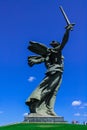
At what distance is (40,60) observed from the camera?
86.2ft

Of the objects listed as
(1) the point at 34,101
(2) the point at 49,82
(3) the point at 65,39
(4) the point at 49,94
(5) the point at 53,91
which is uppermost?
(3) the point at 65,39

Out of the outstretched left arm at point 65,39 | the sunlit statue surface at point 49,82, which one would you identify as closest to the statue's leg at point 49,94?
the sunlit statue surface at point 49,82

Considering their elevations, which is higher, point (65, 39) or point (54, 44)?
point (54, 44)

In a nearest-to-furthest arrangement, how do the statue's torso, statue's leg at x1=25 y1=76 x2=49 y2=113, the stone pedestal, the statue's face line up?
the stone pedestal
statue's leg at x1=25 y1=76 x2=49 y2=113
the statue's torso
the statue's face

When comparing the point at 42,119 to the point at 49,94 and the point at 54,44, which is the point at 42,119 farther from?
the point at 54,44

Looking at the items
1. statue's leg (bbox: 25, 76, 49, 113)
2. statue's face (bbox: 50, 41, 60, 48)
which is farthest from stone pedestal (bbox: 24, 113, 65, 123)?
statue's face (bbox: 50, 41, 60, 48)

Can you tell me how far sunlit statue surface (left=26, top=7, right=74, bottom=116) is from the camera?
24953mm

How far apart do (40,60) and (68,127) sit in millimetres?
6215

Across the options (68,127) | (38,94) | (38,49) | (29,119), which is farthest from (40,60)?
(68,127)

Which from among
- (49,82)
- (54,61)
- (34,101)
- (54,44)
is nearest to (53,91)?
(49,82)

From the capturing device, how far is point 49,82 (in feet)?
83.9

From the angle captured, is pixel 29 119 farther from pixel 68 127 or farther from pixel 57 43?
pixel 57 43

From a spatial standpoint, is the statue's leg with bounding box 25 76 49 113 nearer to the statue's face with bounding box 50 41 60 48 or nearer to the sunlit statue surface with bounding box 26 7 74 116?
the sunlit statue surface with bounding box 26 7 74 116

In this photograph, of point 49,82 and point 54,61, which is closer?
point 49,82
